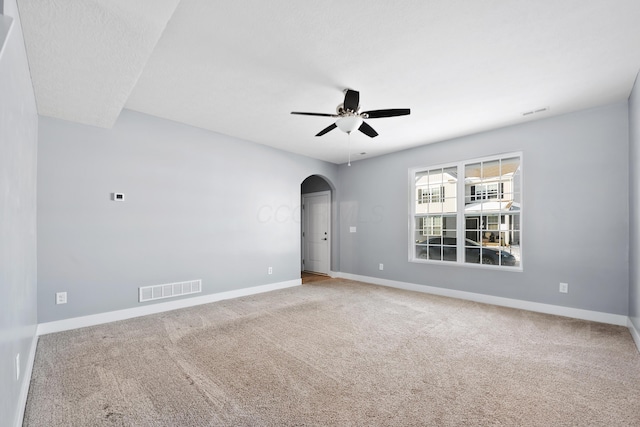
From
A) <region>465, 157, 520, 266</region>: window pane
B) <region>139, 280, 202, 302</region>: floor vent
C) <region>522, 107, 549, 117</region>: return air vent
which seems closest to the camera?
<region>522, 107, 549, 117</region>: return air vent

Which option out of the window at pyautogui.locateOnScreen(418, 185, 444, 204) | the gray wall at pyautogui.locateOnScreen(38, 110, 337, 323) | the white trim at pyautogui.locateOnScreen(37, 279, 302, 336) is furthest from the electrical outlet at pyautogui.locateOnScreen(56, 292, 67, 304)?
the window at pyautogui.locateOnScreen(418, 185, 444, 204)

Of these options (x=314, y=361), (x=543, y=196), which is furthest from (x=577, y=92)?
(x=314, y=361)

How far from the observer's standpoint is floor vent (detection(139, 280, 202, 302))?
3.86 m

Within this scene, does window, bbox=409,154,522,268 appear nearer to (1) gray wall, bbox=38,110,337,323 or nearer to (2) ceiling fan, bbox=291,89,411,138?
(2) ceiling fan, bbox=291,89,411,138

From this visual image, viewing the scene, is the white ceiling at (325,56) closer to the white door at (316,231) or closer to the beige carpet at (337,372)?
the beige carpet at (337,372)

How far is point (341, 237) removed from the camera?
672 centimetres

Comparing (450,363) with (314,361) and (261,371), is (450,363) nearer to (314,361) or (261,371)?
(314,361)

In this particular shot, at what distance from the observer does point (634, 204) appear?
3164mm

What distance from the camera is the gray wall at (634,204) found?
293 centimetres

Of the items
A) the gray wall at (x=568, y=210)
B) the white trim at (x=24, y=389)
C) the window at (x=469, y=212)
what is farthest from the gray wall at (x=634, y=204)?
the white trim at (x=24, y=389)

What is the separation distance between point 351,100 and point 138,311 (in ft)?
12.3

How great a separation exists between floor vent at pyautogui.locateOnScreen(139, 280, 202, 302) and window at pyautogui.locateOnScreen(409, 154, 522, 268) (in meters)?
3.80

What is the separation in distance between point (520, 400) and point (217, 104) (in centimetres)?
410

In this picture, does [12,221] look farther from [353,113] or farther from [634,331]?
[634,331]
